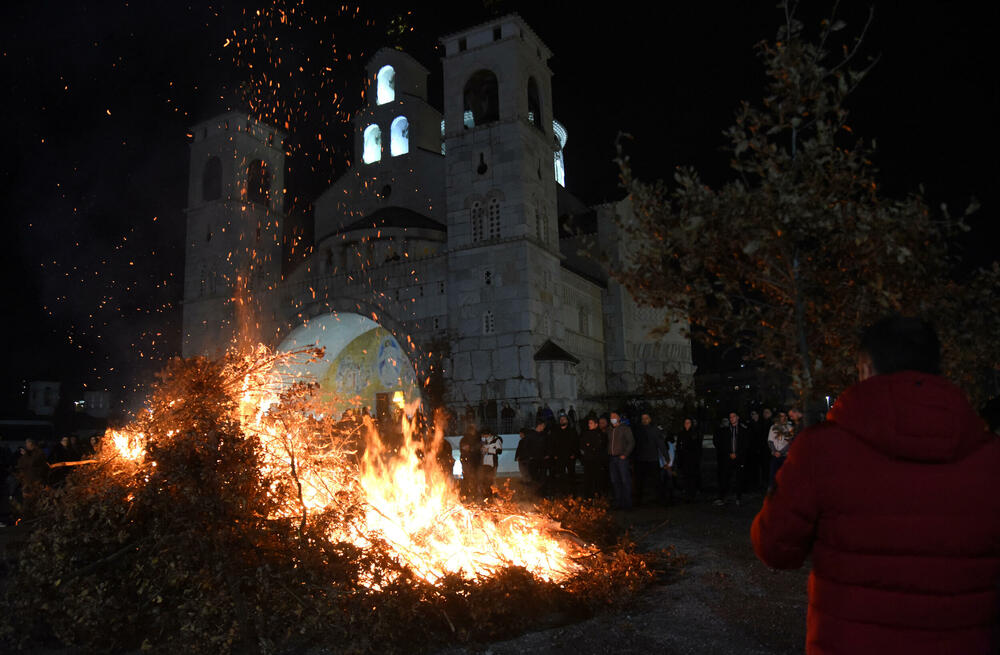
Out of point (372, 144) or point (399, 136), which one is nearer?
point (399, 136)

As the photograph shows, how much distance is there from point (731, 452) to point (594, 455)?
2.48 m

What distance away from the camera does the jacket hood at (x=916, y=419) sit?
6.38 feet

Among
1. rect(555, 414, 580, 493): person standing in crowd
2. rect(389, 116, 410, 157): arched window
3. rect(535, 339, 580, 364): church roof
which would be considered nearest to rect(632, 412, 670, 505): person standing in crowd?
rect(555, 414, 580, 493): person standing in crowd

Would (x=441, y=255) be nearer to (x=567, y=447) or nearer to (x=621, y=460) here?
→ (x=567, y=447)

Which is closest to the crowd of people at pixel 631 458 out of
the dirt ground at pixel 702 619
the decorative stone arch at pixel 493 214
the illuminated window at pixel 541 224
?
the dirt ground at pixel 702 619

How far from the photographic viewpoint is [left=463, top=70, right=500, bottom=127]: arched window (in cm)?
2978

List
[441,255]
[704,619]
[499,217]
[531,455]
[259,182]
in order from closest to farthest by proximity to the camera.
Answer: [704,619] < [531,455] < [499,217] < [441,255] < [259,182]

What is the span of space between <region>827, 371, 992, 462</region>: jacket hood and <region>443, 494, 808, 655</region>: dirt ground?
3373 mm

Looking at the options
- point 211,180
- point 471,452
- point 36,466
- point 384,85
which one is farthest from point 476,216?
point 36,466

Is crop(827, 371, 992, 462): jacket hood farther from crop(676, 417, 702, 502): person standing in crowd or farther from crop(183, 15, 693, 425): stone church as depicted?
crop(183, 15, 693, 425): stone church

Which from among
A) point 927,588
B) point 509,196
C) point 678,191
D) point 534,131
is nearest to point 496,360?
point 509,196

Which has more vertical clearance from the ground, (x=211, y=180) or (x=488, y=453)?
(x=211, y=180)

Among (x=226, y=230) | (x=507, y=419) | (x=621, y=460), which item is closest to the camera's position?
(x=621, y=460)

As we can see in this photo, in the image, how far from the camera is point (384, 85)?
39375 millimetres
